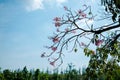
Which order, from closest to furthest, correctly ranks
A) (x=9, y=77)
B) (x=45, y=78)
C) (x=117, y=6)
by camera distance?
(x=117, y=6)
(x=9, y=77)
(x=45, y=78)

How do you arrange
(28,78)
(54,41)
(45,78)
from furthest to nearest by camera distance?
(45,78)
(28,78)
(54,41)

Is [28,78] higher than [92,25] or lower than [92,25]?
higher

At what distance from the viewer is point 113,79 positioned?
8.30m

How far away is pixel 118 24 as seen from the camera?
7.49m

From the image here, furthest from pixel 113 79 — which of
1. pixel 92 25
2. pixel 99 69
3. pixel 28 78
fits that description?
pixel 28 78

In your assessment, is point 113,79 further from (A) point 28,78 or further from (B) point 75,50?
(A) point 28,78

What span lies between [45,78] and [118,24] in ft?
364

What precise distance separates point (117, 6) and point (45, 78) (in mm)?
111004

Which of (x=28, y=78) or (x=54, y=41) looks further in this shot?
(x=28, y=78)

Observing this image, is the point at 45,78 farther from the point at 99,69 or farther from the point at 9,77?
the point at 99,69

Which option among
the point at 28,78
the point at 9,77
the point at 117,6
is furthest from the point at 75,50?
the point at 28,78

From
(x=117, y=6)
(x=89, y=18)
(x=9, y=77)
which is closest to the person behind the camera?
(x=117, y=6)

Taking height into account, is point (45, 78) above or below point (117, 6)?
above

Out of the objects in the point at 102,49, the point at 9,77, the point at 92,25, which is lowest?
the point at 102,49
